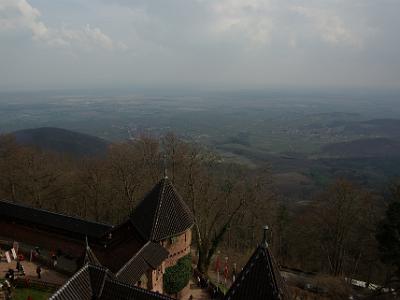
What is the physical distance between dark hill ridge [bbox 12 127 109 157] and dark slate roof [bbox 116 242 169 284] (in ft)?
264

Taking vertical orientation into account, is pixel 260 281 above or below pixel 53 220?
above

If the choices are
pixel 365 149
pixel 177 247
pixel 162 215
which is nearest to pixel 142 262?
pixel 162 215

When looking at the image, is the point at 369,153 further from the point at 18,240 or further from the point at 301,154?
the point at 18,240

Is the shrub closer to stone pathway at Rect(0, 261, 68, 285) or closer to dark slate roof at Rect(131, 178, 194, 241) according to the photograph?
dark slate roof at Rect(131, 178, 194, 241)

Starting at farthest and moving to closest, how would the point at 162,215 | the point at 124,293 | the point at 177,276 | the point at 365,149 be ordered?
the point at 365,149 → the point at 177,276 → the point at 162,215 → the point at 124,293

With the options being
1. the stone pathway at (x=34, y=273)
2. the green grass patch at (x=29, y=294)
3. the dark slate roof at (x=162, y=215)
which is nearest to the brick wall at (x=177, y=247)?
the dark slate roof at (x=162, y=215)

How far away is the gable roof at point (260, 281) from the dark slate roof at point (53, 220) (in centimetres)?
1583

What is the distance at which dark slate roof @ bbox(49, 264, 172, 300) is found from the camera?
734 inches

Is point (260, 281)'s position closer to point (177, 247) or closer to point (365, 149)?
point (177, 247)

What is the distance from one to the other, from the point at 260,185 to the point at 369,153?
Answer: 151 meters

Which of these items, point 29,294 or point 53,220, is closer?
point 29,294

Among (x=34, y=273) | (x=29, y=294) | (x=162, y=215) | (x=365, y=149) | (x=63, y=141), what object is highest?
(x=162, y=215)

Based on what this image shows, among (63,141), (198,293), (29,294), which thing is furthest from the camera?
(63,141)

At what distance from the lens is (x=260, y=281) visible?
1578 cm
